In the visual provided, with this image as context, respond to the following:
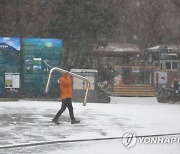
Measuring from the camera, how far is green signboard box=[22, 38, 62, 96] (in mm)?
24250

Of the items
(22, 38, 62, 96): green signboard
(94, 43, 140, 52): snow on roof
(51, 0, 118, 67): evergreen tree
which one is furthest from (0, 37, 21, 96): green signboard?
(94, 43, 140, 52): snow on roof

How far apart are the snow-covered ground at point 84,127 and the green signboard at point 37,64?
4.21 m

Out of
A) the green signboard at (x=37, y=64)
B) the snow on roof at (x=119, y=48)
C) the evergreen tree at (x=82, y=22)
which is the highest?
the evergreen tree at (x=82, y=22)

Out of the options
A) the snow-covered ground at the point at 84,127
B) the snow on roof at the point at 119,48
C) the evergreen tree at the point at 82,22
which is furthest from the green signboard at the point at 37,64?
the snow on roof at the point at 119,48

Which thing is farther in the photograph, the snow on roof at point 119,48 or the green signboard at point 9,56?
the snow on roof at point 119,48

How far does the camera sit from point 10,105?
19.8m

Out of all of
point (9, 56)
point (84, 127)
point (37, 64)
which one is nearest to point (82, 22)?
point (37, 64)

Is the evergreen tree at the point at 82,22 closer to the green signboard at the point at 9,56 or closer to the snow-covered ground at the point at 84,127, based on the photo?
the green signboard at the point at 9,56

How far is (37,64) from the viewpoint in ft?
79.8

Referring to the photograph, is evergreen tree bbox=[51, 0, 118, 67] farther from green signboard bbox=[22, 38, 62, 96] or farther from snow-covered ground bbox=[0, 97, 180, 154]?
snow-covered ground bbox=[0, 97, 180, 154]

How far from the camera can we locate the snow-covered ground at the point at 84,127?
1099 centimetres

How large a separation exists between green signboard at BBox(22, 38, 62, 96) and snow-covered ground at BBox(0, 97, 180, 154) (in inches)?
166

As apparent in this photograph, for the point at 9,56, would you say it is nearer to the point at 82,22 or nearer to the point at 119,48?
the point at 82,22

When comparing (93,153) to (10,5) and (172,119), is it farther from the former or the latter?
(10,5)
